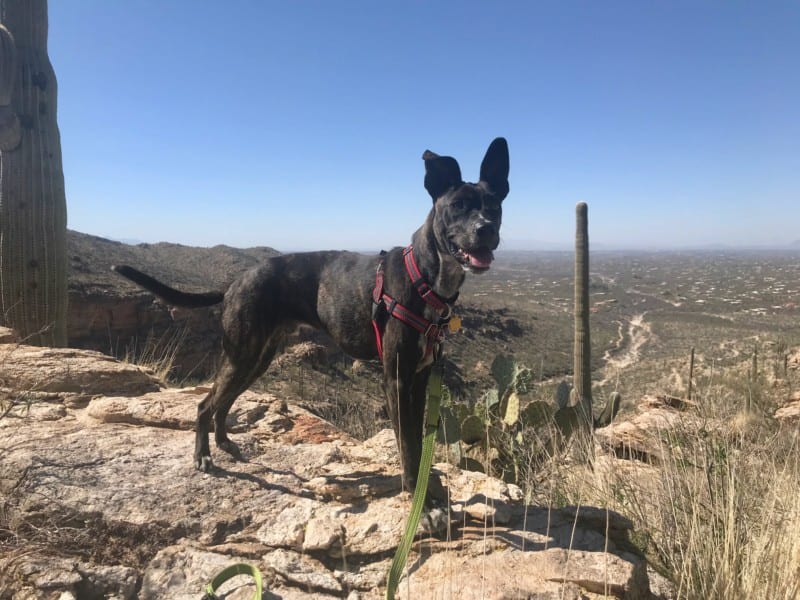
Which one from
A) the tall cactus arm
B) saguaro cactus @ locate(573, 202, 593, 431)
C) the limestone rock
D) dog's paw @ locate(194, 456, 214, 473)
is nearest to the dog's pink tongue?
dog's paw @ locate(194, 456, 214, 473)

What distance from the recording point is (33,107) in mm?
6598

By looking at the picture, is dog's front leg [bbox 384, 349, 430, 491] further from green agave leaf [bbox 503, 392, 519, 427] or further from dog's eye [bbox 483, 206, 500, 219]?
green agave leaf [bbox 503, 392, 519, 427]

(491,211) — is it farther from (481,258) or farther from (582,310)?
(582,310)

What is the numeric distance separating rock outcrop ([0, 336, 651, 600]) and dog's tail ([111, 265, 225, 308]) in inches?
41.2

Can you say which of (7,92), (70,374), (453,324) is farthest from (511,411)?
(7,92)

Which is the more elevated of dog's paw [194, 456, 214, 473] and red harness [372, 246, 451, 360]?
red harness [372, 246, 451, 360]

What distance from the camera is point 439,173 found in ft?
10.1

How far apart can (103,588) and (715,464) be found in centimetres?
326

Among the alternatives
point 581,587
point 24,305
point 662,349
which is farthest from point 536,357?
point 581,587

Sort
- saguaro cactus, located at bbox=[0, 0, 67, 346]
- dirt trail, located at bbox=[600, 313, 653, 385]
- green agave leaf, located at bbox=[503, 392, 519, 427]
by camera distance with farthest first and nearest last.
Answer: dirt trail, located at bbox=[600, 313, 653, 385], saguaro cactus, located at bbox=[0, 0, 67, 346], green agave leaf, located at bbox=[503, 392, 519, 427]

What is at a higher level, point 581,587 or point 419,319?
point 419,319

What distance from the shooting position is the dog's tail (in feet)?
11.9

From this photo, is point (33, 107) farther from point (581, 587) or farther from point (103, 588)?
point (581, 587)

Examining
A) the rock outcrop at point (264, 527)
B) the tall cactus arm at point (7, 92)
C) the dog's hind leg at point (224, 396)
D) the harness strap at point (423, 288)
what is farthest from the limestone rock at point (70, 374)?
the harness strap at point (423, 288)
